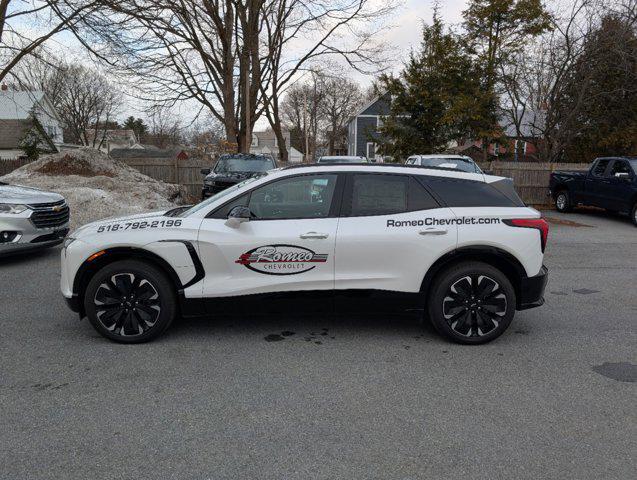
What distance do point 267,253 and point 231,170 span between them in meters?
11.3

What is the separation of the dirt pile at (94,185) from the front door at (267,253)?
7.18m

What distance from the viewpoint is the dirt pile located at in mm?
11898

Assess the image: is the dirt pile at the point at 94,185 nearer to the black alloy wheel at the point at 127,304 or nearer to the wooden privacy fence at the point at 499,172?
the wooden privacy fence at the point at 499,172

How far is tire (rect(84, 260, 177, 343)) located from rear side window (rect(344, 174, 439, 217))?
1.84m

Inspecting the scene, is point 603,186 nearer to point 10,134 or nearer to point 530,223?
point 530,223

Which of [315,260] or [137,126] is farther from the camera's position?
[137,126]

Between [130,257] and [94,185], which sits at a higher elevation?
[94,185]

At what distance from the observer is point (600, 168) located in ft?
47.5

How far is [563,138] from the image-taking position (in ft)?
67.2

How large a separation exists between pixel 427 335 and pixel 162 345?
2.54 metres

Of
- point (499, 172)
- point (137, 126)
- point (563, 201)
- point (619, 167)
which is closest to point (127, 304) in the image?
point (619, 167)

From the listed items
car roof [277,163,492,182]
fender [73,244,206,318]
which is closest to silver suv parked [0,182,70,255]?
fender [73,244,206,318]

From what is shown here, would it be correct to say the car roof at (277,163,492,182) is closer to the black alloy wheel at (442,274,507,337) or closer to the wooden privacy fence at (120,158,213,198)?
the black alloy wheel at (442,274,507,337)

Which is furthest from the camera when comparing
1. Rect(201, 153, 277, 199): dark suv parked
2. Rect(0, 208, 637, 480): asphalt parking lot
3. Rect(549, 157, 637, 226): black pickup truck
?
Rect(201, 153, 277, 199): dark suv parked
